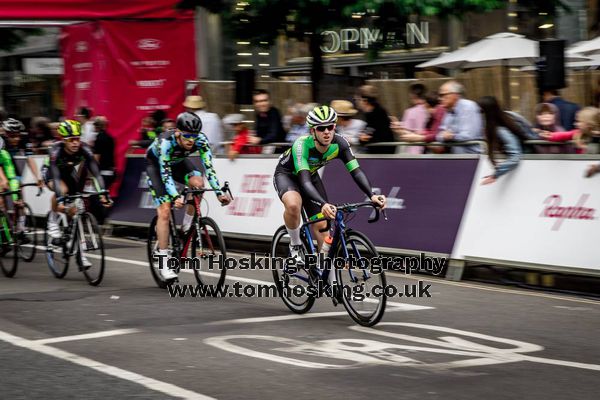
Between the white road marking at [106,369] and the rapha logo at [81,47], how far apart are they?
1405 centimetres

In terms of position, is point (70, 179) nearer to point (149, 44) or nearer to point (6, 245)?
point (6, 245)

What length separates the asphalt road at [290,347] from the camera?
682cm

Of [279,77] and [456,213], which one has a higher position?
[279,77]

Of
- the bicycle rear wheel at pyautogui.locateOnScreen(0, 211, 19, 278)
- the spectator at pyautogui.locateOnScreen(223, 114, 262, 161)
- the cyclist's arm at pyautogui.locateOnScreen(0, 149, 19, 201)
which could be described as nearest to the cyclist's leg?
the bicycle rear wheel at pyautogui.locateOnScreen(0, 211, 19, 278)

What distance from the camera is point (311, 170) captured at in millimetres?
9742

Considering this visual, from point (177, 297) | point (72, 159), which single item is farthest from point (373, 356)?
point (72, 159)

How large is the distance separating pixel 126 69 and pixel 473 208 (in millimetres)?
11728

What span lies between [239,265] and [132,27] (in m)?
9.72

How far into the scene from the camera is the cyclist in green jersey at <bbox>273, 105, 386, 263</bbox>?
9367mm

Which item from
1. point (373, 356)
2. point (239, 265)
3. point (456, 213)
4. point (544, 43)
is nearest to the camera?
point (373, 356)

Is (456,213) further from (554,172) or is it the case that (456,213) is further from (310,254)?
(310,254)

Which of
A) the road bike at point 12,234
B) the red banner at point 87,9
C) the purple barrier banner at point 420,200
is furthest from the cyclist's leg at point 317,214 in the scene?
the red banner at point 87,9

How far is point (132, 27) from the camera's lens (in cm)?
2206

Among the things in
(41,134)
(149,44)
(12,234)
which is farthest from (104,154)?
(12,234)
